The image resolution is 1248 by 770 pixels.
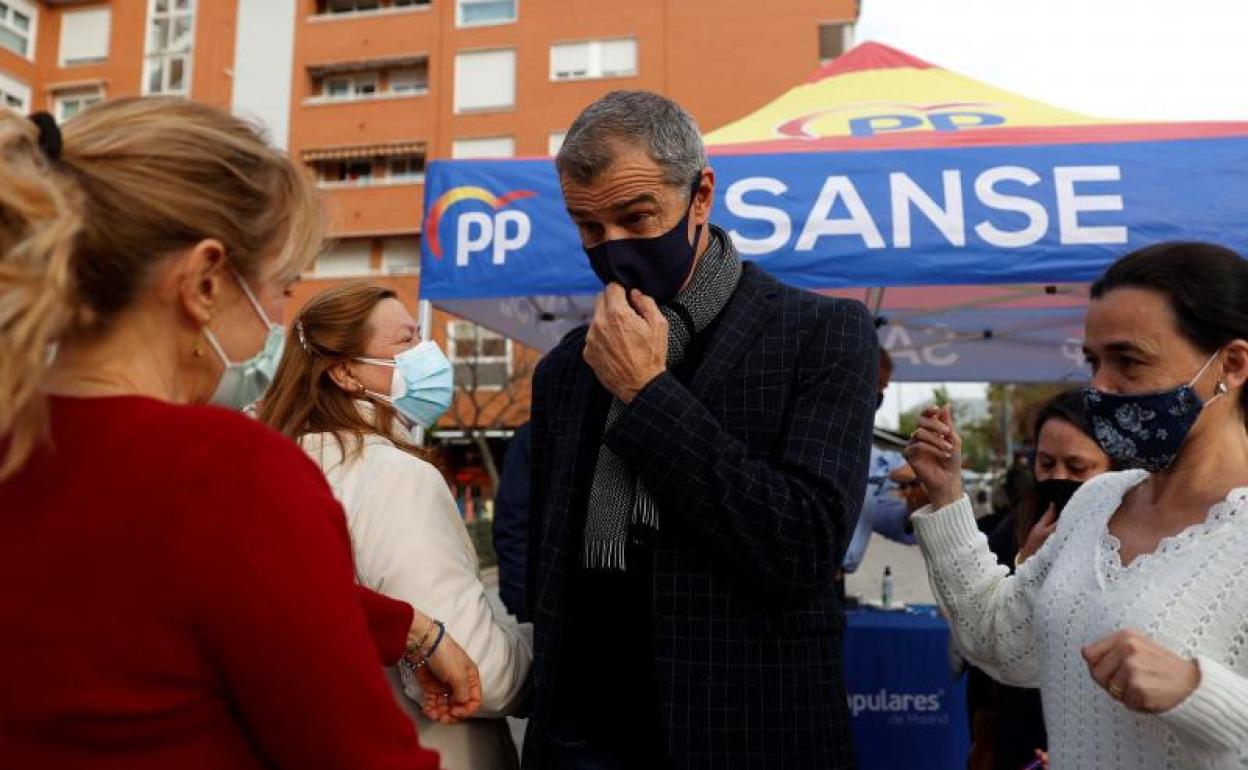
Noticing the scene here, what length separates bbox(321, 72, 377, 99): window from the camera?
88.7 ft

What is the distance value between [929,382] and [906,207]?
4101mm

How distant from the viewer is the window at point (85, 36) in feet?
92.0

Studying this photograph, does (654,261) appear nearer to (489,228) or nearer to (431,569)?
(431,569)

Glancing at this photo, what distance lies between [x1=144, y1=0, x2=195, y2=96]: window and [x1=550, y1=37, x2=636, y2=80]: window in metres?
11.8

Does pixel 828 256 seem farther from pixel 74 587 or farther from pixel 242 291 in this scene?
pixel 74 587

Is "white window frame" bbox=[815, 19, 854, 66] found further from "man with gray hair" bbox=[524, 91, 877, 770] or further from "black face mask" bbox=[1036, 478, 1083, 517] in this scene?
"man with gray hair" bbox=[524, 91, 877, 770]

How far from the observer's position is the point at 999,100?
5.46 m

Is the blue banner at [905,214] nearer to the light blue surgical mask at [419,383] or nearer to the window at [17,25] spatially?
the light blue surgical mask at [419,383]

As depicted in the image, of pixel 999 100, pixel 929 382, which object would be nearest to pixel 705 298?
pixel 999 100

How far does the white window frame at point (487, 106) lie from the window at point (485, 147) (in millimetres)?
882

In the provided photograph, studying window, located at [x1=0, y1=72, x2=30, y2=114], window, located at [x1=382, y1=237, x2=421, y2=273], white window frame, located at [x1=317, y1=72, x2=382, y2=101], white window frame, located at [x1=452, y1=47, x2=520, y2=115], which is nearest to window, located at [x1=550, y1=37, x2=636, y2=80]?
white window frame, located at [x1=452, y1=47, x2=520, y2=115]

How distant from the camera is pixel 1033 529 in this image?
2723mm

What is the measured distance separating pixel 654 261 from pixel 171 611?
1.13m

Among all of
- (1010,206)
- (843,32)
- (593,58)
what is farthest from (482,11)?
(1010,206)
